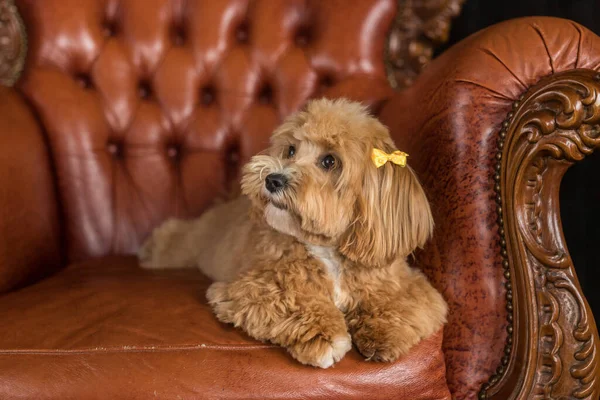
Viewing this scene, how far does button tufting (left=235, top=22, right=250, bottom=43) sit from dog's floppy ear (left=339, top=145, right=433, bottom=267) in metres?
1.15

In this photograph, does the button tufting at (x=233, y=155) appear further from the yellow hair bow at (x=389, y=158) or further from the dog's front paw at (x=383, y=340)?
the dog's front paw at (x=383, y=340)

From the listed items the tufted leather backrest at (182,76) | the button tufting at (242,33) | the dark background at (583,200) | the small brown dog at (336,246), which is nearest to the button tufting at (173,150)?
the tufted leather backrest at (182,76)

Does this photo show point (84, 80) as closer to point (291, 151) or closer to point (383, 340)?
point (291, 151)

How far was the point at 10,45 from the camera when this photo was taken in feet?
7.29

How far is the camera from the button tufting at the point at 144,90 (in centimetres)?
235

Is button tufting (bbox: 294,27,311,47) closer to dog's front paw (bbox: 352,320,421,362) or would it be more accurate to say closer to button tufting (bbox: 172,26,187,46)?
button tufting (bbox: 172,26,187,46)

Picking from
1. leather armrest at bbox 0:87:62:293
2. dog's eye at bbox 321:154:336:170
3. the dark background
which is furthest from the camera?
the dark background

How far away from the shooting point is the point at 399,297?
4.80 ft

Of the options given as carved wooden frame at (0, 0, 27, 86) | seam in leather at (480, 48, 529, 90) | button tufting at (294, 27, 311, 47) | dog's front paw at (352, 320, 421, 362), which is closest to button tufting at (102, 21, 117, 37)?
carved wooden frame at (0, 0, 27, 86)

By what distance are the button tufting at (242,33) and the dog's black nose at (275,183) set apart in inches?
44.8

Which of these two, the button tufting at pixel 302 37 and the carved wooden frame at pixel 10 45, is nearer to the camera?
the carved wooden frame at pixel 10 45

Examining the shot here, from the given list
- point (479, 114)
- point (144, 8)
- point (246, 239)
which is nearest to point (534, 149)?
point (479, 114)

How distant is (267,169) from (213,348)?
467 mm

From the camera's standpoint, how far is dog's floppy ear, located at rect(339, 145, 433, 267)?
55.6 inches
